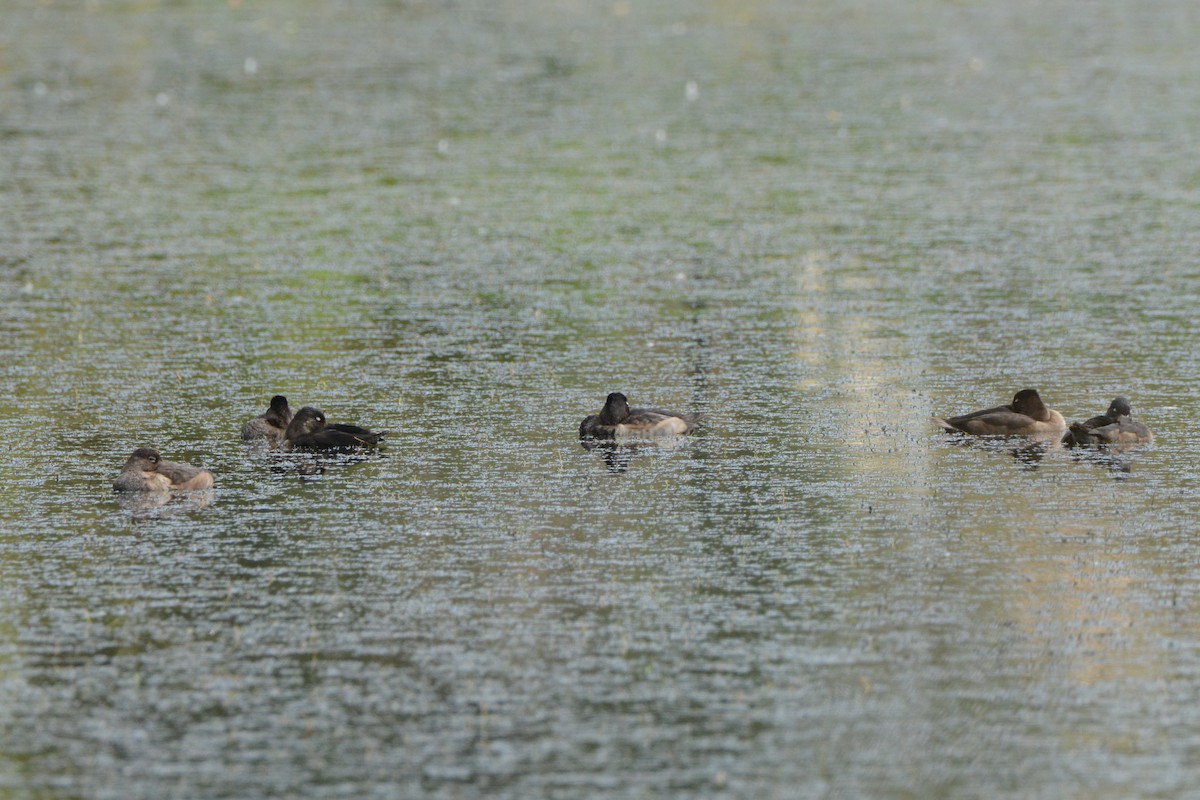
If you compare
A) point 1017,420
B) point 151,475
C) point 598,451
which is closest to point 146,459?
point 151,475

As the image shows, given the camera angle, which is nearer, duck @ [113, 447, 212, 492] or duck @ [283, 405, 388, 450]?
duck @ [113, 447, 212, 492]

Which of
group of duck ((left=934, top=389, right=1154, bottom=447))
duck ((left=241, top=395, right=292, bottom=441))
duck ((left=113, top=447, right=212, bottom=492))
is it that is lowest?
duck ((left=113, top=447, right=212, bottom=492))

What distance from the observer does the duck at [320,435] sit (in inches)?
559

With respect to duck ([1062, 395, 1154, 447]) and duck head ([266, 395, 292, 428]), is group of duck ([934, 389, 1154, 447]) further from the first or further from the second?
duck head ([266, 395, 292, 428])

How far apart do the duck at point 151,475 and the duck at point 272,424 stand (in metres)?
1.41

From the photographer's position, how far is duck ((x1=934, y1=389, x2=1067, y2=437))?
46.7ft

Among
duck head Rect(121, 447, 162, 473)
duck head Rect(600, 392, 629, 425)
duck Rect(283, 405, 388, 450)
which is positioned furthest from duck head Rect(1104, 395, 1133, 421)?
duck head Rect(121, 447, 162, 473)

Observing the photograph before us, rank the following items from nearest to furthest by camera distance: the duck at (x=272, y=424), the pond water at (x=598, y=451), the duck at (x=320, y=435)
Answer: the pond water at (x=598, y=451), the duck at (x=320, y=435), the duck at (x=272, y=424)

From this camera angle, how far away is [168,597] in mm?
10789

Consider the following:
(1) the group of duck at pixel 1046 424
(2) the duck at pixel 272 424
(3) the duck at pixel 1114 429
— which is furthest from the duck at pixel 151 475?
(3) the duck at pixel 1114 429

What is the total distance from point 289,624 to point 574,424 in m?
4.87

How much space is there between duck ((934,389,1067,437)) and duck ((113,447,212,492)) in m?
5.47

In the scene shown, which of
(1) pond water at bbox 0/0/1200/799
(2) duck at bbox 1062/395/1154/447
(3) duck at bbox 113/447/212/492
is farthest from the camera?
(2) duck at bbox 1062/395/1154/447

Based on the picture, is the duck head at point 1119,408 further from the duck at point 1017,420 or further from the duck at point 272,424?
the duck at point 272,424
